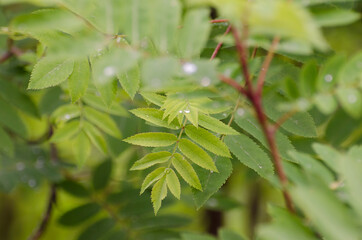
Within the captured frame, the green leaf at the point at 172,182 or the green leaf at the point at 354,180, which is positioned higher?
the green leaf at the point at 354,180

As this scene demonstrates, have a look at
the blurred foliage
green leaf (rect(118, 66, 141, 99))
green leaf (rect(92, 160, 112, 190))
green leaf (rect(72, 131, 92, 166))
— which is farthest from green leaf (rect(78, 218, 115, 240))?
green leaf (rect(118, 66, 141, 99))

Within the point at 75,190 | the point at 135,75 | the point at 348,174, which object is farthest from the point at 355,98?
the point at 75,190

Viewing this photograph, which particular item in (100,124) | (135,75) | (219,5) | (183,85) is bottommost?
(100,124)

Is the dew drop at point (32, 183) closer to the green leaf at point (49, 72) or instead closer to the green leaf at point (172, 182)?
the green leaf at point (49, 72)

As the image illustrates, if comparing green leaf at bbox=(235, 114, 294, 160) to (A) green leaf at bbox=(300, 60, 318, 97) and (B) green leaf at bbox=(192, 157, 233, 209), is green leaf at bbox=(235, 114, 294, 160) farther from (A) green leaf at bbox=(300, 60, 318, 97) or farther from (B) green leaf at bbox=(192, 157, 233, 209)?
(A) green leaf at bbox=(300, 60, 318, 97)

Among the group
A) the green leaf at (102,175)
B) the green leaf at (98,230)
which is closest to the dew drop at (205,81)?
the green leaf at (98,230)

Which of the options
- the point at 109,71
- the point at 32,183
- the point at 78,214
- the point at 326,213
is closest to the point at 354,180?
the point at 326,213

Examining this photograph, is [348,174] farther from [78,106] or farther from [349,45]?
[349,45]
